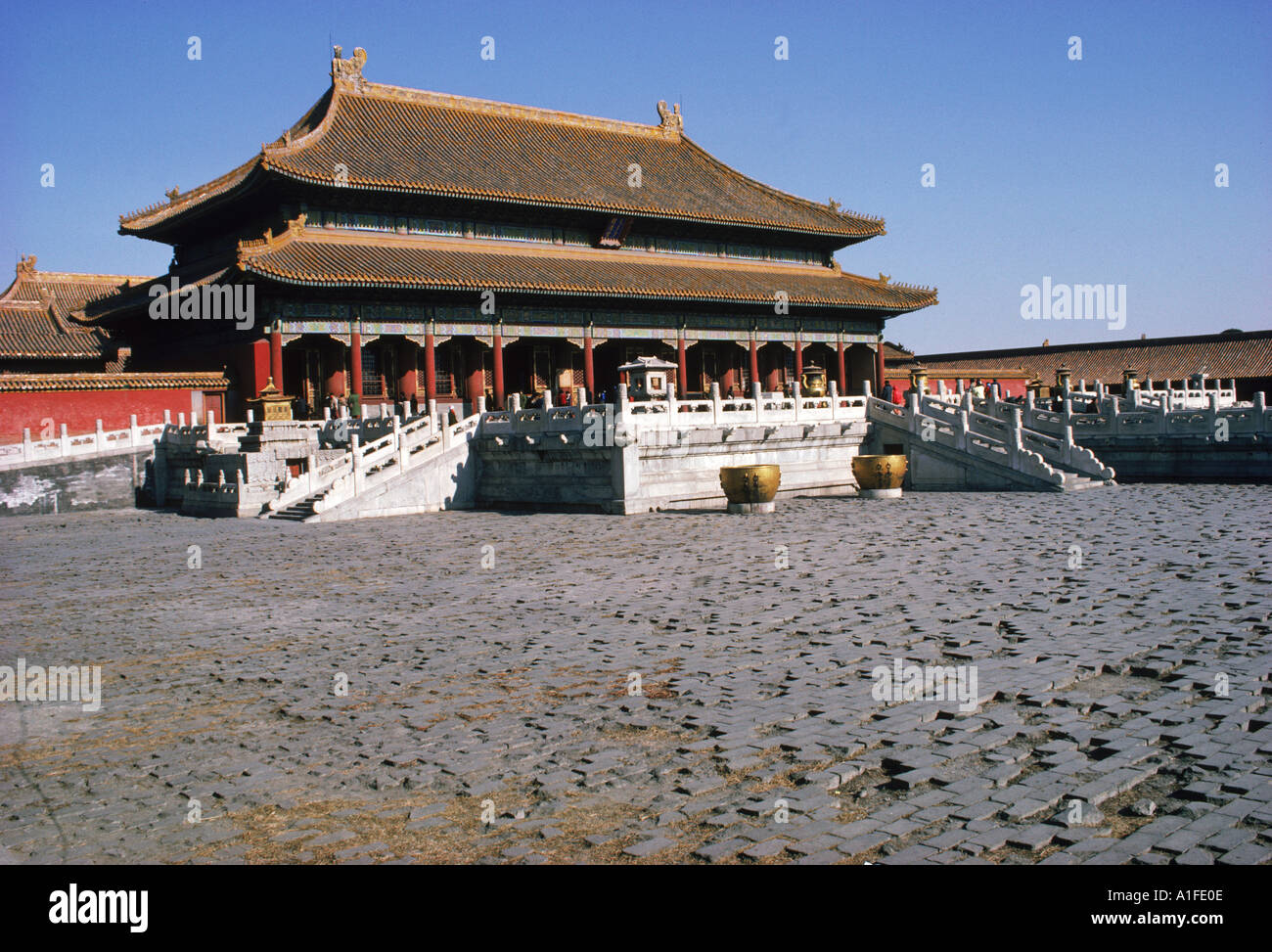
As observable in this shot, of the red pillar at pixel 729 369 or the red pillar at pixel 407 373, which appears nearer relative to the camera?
the red pillar at pixel 407 373

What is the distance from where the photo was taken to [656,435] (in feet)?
68.3

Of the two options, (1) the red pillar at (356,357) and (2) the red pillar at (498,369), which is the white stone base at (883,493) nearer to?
(2) the red pillar at (498,369)

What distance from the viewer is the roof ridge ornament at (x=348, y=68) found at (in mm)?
32312

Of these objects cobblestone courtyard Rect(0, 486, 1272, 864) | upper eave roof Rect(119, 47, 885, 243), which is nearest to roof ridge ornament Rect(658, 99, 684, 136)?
upper eave roof Rect(119, 47, 885, 243)

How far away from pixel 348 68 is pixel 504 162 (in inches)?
213

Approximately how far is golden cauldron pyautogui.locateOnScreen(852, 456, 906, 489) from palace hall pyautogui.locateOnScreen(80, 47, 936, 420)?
10898mm

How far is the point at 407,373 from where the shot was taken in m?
30.2

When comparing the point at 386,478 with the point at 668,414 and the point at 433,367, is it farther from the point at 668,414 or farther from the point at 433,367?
the point at 433,367

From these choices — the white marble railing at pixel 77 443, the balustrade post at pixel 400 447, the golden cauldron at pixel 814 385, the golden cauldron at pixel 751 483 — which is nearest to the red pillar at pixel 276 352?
the white marble railing at pixel 77 443

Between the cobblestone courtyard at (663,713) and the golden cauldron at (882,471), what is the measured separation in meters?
7.60

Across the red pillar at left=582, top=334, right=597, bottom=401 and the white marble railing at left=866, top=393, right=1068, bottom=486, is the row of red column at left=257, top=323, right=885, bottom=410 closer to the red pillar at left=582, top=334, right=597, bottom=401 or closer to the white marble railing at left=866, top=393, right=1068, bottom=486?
the red pillar at left=582, top=334, right=597, bottom=401

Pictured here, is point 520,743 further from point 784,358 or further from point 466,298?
point 784,358
